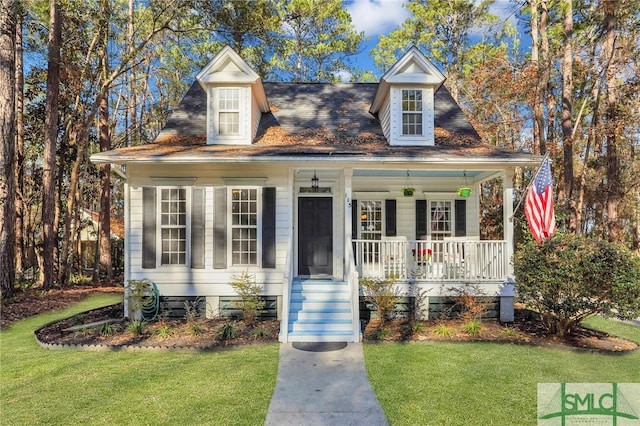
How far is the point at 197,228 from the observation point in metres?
8.84

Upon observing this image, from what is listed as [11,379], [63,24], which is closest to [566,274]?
Answer: [11,379]

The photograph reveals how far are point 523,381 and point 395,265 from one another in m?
3.85

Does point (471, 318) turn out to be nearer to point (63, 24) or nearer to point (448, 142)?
point (448, 142)

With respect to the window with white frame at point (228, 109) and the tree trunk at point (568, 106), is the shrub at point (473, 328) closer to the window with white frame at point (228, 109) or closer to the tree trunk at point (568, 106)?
the window with white frame at point (228, 109)

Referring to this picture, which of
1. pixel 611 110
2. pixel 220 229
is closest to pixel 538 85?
pixel 611 110

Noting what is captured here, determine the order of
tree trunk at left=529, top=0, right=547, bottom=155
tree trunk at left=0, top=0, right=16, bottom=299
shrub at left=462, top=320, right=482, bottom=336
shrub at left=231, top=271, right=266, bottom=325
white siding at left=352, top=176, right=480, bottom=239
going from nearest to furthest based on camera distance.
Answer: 1. shrub at left=462, top=320, right=482, bottom=336
2. shrub at left=231, top=271, right=266, bottom=325
3. tree trunk at left=0, top=0, right=16, bottom=299
4. white siding at left=352, top=176, right=480, bottom=239
5. tree trunk at left=529, top=0, right=547, bottom=155

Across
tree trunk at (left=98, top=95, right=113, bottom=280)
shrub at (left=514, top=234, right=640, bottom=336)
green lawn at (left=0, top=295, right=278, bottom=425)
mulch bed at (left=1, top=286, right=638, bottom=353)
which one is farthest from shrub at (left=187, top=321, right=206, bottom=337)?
tree trunk at (left=98, top=95, right=113, bottom=280)

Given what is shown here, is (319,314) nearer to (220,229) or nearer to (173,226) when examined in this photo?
(220,229)

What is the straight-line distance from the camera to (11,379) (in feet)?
17.7

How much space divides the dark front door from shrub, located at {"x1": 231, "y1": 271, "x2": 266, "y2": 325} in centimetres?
147

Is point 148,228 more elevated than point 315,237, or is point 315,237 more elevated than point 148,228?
point 148,228

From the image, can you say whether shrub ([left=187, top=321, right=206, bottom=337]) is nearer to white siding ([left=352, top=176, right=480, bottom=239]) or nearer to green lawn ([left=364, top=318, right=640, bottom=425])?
green lawn ([left=364, top=318, right=640, bottom=425])

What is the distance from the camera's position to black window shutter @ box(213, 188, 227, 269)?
28.9 feet

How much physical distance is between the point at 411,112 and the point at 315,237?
4109mm
